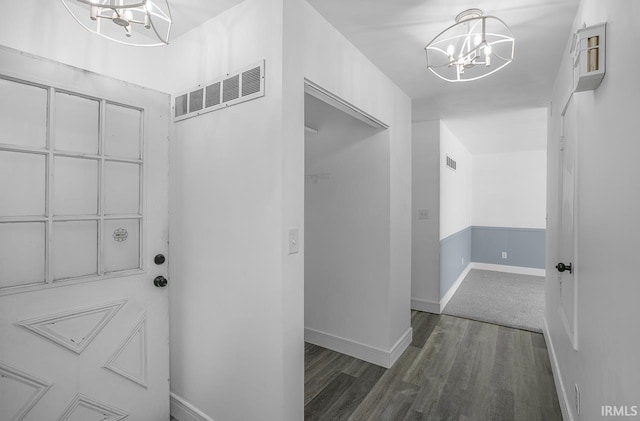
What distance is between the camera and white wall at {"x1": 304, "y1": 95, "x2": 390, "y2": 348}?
104 inches

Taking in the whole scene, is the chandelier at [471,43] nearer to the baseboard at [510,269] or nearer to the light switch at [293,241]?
the light switch at [293,241]

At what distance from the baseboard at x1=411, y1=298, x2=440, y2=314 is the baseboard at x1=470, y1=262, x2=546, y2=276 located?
2.89 metres

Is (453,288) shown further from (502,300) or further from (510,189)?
(510,189)

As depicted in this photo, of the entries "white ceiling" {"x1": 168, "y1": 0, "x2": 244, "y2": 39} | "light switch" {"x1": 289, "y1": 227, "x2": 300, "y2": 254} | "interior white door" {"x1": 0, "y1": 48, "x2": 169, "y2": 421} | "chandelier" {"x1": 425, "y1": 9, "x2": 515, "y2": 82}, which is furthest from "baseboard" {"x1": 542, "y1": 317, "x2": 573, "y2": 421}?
"white ceiling" {"x1": 168, "y1": 0, "x2": 244, "y2": 39}

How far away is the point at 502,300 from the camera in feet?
14.1

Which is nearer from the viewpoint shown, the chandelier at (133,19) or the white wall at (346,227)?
the chandelier at (133,19)

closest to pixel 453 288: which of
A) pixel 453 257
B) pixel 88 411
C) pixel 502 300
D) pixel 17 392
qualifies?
pixel 453 257

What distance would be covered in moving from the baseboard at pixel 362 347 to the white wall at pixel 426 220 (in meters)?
1.01

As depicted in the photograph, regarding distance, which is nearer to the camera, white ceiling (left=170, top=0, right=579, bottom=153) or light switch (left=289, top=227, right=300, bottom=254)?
light switch (left=289, top=227, right=300, bottom=254)

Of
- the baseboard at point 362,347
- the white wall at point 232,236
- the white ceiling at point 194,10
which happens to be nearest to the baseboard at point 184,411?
the white wall at point 232,236

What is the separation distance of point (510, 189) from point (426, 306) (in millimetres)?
3608

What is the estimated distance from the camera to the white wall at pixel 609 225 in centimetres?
90

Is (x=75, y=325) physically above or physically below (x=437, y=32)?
below

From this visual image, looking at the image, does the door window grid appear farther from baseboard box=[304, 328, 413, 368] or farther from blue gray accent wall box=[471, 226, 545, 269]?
blue gray accent wall box=[471, 226, 545, 269]
